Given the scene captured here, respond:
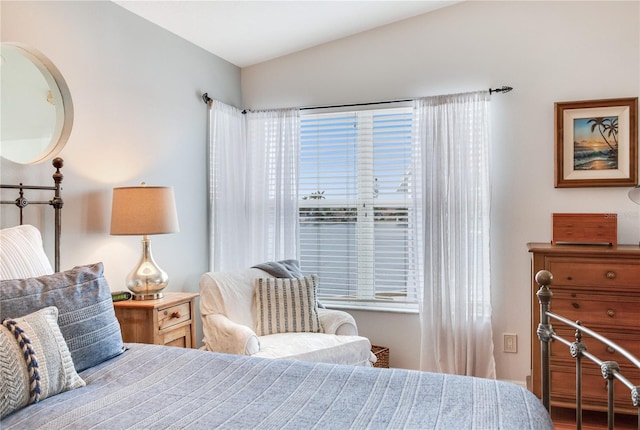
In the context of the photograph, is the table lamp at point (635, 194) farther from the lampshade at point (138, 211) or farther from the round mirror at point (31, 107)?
the round mirror at point (31, 107)

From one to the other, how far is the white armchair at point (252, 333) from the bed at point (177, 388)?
32.6 inches

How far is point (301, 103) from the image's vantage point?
3834 millimetres

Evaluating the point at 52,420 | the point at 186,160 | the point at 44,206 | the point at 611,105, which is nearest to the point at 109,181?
the point at 44,206

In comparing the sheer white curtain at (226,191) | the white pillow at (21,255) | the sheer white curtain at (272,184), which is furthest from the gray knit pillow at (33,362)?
the sheer white curtain at (272,184)

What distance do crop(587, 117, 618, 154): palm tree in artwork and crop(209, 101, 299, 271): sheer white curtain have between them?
2.10 metres

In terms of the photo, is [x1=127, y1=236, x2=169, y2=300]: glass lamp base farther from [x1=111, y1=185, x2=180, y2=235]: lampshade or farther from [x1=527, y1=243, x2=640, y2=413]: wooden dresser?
[x1=527, y1=243, x2=640, y2=413]: wooden dresser

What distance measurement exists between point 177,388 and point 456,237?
230 cm

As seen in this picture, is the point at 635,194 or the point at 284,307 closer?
the point at 635,194

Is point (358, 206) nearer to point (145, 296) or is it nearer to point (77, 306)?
point (145, 296)

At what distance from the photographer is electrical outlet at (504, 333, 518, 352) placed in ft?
10.9

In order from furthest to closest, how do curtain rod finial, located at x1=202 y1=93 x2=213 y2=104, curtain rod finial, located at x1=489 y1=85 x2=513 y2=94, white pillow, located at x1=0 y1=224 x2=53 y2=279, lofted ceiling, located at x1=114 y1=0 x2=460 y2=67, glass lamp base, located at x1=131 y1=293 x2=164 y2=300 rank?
curtain rod finial, located at x1=202 y1=93 x2=213 y2=104 < curtain rod finial, located at x1=489 y1=85 x2=513 y2=94 < lofted ceiling, located at x1=114 y1=0 x2=460 y2=67 < glass lamp base, located at x1=131 y1=293 x2=164 y2=300 < white pillow, located at x1=0 y1=224 x2=53 y2=279

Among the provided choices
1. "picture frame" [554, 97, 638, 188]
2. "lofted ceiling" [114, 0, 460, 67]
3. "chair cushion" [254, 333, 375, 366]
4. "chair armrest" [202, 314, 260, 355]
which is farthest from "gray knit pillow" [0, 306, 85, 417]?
"picture frame" [554, 97, 638, 188]

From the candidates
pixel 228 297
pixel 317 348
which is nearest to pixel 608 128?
pixel 317 348

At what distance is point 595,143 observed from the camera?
3.15 m
